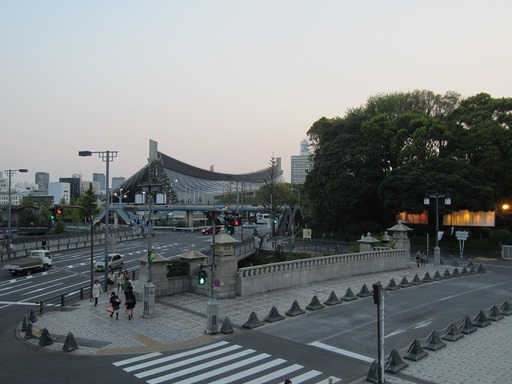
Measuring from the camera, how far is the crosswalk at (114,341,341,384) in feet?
39.1

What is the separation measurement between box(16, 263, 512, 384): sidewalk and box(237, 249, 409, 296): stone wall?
72 centimetres

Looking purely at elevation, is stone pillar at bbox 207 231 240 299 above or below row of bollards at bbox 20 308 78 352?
above

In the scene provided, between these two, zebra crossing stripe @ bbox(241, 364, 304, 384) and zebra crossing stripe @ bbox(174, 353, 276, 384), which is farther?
zebra crossing stripe @ bbox(174, 353, 276, 384)

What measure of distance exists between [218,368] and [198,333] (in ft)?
12.4

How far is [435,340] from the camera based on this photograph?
14.3 metres

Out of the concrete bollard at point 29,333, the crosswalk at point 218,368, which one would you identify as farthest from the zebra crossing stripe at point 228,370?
the concrete bollard at point 29,333

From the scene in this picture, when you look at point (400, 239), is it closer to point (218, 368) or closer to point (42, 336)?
point (218, 368)

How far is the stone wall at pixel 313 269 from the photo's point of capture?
2338 centimetres

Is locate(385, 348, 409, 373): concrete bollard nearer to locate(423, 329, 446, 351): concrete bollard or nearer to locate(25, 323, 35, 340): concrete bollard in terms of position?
locate(423, 329, 446, 351): concrete bollard

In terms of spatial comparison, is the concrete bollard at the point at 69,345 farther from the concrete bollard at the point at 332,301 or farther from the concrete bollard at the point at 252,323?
the concrete bollard at the point at 332,301

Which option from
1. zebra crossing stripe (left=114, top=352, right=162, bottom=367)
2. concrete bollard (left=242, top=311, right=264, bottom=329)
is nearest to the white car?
concrete bollard (left=242, top=311, right=264, bottom=329)

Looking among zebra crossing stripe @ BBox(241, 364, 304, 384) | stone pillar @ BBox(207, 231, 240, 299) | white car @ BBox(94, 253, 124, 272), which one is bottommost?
white car @ BBox(94, 253, 124, 272)

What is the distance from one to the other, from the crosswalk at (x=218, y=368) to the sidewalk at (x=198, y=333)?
1.13m

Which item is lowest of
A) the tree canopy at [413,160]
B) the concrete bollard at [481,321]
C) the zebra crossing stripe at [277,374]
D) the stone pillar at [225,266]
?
the zebra crossing stripe at [277,374]
